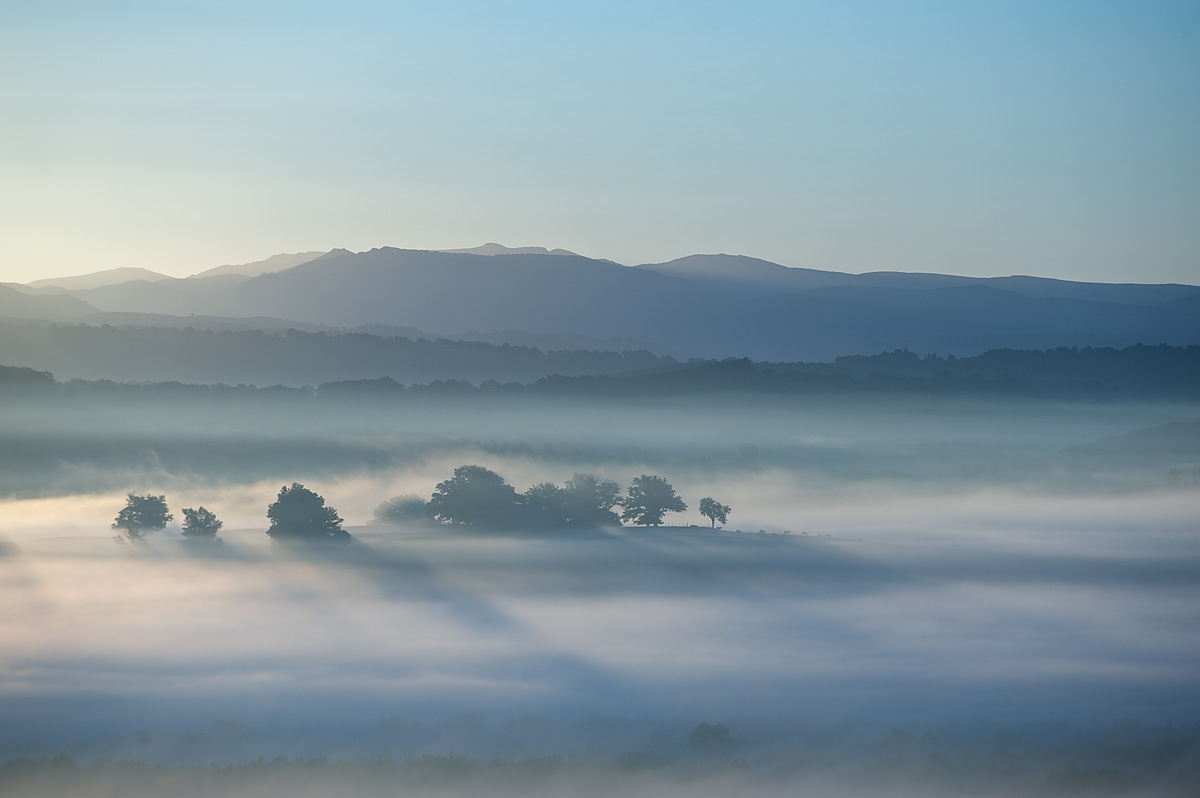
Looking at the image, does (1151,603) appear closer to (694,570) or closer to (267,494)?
(694,570)

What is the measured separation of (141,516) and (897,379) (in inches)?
4381

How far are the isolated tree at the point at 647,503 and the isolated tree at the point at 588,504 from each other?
0.60 metres

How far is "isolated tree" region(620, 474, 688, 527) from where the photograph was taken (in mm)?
51188

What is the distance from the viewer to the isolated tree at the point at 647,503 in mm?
51188

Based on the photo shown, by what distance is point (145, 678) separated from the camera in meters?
36.0

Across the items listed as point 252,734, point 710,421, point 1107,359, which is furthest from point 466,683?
point 1107,359

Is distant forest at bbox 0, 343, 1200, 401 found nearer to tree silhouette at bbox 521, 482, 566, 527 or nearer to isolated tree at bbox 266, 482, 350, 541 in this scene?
tree silhouette at bbox 521, 482, 566, 527

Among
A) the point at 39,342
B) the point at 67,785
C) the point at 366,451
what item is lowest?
the point at 67,785

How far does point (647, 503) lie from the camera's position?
168 ft

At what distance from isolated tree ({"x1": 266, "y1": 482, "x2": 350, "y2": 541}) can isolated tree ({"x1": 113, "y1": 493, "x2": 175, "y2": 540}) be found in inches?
194

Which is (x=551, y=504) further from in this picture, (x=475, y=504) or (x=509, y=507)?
(x=475, y=504)

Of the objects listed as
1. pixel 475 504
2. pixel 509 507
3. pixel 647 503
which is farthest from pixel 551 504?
pixel 647 503

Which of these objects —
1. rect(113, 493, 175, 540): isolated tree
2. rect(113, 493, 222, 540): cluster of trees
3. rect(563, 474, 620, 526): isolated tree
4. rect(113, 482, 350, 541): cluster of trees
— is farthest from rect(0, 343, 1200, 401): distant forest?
rect(113, 493, 175, 540): isolated tree

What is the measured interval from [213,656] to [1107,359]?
440 feet
